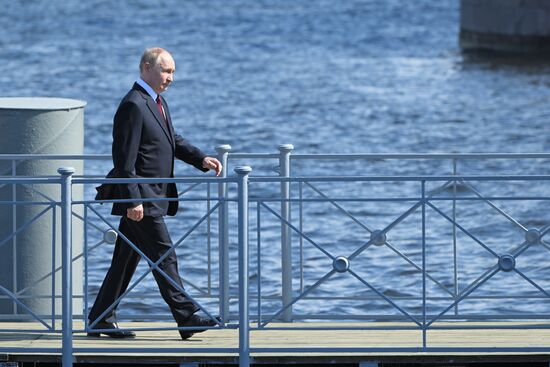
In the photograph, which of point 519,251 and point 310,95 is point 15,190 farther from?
point 310,95

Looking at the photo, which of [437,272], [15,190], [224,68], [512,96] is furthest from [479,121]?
[15,190]

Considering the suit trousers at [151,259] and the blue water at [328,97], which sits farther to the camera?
the blue water at [328,97]

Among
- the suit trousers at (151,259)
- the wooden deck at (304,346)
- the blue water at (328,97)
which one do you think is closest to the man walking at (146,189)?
the suit trousers at (151,259)

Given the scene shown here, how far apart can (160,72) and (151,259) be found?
1.09m

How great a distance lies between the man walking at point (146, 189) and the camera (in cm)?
819

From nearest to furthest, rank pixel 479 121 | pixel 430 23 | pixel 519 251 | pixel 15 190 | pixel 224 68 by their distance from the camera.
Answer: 1. pixel 519 251
2. pixel 15 190
3. pixel 479 121
4. pixel 224 68
5. pixel 430 23

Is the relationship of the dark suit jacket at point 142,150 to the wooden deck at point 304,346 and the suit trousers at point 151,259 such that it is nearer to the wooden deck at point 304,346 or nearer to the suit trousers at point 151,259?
A: the suit trousers at point 151,259

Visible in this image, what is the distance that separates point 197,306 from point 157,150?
3.09 ft

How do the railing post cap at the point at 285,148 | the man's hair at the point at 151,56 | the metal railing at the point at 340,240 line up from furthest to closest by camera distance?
1. the railing post cap at the point at 285,148
2. the man's hair at the point at 151,56
3. the metal railing at the point at 340,240

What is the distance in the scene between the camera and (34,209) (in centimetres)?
930

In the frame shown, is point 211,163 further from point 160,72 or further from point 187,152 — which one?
point 160,72

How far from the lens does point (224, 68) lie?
154 feet

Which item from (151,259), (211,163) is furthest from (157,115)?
(151,259)

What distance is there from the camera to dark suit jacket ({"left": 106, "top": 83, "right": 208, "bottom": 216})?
8.16 meters
